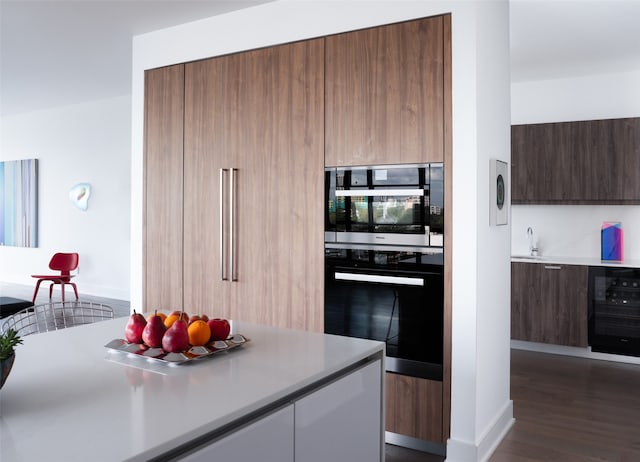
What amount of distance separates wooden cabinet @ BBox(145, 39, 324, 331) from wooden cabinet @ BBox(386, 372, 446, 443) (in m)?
0.62

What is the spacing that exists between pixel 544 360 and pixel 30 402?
4782 millimetres

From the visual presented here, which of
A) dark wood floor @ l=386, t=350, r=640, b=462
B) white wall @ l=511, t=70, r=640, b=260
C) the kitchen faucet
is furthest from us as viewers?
Answer: the kitchen faucet

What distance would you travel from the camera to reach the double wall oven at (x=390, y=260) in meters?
3.07

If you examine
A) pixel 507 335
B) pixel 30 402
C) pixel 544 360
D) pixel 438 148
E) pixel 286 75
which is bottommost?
pixel 544 360

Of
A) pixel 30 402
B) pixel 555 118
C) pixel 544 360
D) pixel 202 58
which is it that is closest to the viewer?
pixel 30 402

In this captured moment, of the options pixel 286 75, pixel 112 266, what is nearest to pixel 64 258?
pixel 112 266

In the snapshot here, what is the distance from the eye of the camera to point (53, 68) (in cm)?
578

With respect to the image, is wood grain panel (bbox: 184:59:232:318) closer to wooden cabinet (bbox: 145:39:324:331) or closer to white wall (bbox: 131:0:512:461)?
wooden cabinet (bbox: 145:39:324:331)

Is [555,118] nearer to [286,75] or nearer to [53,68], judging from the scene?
[286,75]

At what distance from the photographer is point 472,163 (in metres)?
2.90

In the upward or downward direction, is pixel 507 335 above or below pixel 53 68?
below

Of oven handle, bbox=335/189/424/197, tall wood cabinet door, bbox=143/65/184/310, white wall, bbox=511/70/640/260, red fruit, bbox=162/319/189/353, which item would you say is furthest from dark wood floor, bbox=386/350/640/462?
tall wood cabinet door, bbox=143/65/184/310

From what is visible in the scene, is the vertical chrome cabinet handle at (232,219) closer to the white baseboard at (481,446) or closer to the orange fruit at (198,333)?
the white baseboard at (481,446)

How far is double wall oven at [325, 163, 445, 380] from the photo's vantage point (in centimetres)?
307
